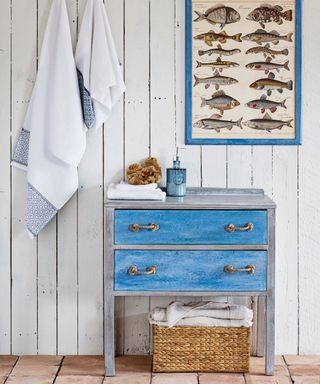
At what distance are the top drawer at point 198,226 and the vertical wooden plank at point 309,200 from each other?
426 millimetres

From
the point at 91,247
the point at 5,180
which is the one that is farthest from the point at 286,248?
the point at 5,180

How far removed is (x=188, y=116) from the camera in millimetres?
3693

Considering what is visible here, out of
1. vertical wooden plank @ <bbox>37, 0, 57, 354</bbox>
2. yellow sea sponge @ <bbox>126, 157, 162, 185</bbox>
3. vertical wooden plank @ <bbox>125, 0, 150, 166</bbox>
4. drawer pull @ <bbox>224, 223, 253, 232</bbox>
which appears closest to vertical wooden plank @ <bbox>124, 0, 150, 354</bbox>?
vertical wooden plank @ <bbox>125, 0, 150, 166</bbox>

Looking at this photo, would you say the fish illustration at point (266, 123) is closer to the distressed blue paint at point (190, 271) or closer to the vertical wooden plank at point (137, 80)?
the vertical wooden plank at point (137, 80)

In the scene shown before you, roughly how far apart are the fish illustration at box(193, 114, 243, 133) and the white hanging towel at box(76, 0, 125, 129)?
0.39 meters

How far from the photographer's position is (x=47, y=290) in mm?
3775

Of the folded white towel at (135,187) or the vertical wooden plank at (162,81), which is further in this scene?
the vertical wooden plank at (162,81)

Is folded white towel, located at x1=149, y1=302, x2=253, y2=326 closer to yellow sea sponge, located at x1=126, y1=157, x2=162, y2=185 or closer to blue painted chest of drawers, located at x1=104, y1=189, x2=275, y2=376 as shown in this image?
blue painted chest of drawers, located at x1=104, y1=189, x2=275, y2=376

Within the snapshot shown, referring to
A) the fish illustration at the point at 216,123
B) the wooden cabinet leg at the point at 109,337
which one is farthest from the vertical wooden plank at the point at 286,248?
the wooden cabinet leg at the point at 109,337

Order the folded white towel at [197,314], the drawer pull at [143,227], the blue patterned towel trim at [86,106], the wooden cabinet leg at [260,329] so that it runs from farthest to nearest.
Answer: the wooden cabinet leg at [260,329], the blue patterned towel trim at [86,106], the folded white towel at [197,314], the drawer pull at [143,227]

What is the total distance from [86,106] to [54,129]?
18 centimetres

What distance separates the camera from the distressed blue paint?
11.2 feet

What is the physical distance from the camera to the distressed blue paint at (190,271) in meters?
3.40

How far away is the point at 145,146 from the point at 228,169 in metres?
0.40
